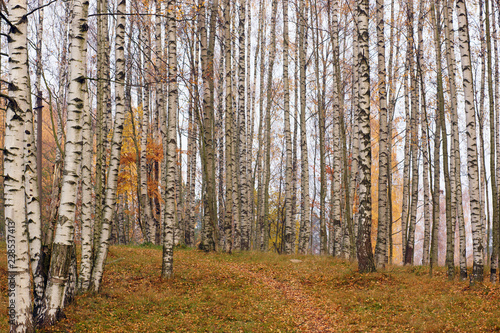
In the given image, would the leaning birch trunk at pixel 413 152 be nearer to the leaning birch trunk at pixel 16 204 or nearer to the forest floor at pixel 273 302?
the forest floor at pixel 273 302

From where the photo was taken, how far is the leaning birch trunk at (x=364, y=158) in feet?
33.5

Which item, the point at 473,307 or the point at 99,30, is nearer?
the point at 473,307

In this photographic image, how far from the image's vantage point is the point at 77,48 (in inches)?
220

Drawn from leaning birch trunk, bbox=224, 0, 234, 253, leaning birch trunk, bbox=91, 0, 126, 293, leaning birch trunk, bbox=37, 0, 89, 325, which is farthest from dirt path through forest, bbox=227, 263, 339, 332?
leaning birch trunk, bbox=37, 0, 89, 325

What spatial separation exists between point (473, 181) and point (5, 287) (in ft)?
37.1

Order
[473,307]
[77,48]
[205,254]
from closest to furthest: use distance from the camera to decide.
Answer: [77,48] → [473,307] → [205,254]

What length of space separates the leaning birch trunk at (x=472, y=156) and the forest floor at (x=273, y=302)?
2.46 ft

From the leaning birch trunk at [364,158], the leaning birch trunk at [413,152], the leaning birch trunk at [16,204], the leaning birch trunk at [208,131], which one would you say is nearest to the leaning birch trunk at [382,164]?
the leaning birch trunk at [364,158]

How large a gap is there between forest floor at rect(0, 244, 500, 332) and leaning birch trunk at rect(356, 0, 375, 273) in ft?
2.12

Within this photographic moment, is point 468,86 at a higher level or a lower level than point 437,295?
higher

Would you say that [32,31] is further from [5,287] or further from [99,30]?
[5,287]

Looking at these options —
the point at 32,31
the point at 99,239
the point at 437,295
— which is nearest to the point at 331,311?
the point at 437,295

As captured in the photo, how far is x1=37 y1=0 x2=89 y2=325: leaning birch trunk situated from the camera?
18.0ft

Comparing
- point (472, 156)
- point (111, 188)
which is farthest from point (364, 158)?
point (111, 188)
